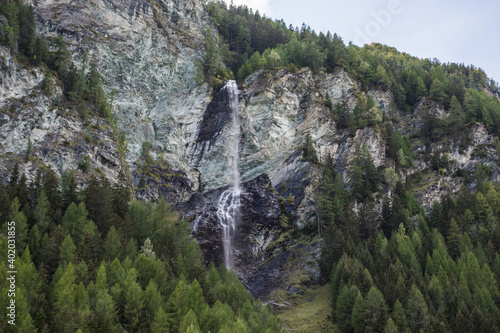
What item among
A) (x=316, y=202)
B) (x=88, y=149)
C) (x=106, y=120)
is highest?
(x=106, y=120)

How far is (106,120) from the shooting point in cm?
8025

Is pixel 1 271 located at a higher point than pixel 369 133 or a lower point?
lower

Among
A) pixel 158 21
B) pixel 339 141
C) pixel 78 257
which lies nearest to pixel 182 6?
pixel 158 21

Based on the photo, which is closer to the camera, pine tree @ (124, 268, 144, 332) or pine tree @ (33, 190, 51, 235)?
pine tree @ (124, 268, 144, 332)

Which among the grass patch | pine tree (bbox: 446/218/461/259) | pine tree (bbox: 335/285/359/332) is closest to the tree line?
the grass patch

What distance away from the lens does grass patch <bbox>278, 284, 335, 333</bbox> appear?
5469 cm

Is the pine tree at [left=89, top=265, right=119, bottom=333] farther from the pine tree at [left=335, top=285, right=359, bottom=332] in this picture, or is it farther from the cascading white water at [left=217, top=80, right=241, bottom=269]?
the cascading white water at [left=217, top=80, right=241, bottom=269]

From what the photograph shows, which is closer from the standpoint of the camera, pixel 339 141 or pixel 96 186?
pixel 96 186

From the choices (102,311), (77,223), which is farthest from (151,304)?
(77,223)

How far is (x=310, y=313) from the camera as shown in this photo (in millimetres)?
58750

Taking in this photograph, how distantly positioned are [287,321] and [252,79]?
68083mm

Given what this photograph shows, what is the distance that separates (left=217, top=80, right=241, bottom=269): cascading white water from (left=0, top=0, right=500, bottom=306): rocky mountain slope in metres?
1.55

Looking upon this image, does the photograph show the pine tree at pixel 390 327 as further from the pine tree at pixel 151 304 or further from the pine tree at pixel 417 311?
the pine tree at pixel 151 304

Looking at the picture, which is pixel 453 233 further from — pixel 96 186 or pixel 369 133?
pixel 96 186
